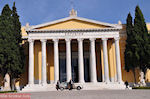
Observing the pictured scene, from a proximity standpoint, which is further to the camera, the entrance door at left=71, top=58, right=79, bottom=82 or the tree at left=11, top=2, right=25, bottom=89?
the entrance door at left=71, top=58, right=79, bottom=82

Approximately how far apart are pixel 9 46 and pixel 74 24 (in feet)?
34.1

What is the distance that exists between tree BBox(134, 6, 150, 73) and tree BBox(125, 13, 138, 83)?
728 millimetres

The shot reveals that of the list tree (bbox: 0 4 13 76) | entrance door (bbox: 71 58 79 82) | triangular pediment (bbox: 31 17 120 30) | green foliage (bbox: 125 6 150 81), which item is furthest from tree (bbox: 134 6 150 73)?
tree (bbox: 0 4 13 76)

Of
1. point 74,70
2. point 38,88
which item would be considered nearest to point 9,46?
point 38,88

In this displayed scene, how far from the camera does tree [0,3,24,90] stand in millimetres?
26094

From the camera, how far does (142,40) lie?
28875 millimetres

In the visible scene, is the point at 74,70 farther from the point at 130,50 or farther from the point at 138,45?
the point at 138,45

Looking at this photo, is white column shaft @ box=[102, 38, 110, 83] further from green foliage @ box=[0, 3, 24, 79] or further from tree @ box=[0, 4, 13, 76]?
tree @ box=[0, 4, 13, 76]

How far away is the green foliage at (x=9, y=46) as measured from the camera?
26.1 m

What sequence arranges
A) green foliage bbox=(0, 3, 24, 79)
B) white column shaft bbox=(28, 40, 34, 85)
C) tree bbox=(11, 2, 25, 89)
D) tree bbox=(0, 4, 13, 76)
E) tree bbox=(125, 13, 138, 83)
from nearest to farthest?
tree bbox=(0, 4, 13, 76) → green foliage bbox=(0, 3, 24, 79) → tree bbox=(11, 2, 25, 89) → white column shaft bbox=(28, 40, 34, 85) → tree bbox=(125, 13, 138, 83)

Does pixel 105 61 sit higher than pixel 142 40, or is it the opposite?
pixel 142 40

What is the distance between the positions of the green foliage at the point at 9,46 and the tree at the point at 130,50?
53.5ft

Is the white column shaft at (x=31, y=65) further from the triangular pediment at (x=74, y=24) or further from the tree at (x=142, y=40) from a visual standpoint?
the tree at (x=142, y=40)

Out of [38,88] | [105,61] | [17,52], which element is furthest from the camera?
[105,61]
